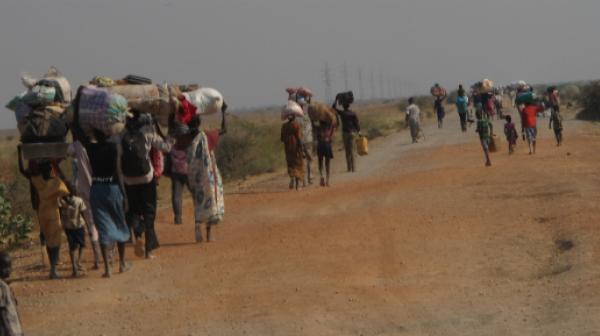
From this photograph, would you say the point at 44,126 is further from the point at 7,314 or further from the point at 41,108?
the point at 7,314

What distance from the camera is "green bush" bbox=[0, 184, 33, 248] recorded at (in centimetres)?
1680

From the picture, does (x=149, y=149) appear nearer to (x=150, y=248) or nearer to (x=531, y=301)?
(x=150, y=248)

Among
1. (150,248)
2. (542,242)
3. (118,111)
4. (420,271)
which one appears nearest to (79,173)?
(118,111)

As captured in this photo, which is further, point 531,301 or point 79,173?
point 79,173

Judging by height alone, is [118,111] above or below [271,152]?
above

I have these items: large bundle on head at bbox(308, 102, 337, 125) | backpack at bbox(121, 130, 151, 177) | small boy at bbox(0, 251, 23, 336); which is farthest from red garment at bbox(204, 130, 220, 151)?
small boy at bbox(0, 251, 23, 336)

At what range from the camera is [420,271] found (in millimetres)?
11406

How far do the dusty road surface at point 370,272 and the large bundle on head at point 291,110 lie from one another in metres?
1.87

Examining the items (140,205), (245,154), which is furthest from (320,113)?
→ (245,154)

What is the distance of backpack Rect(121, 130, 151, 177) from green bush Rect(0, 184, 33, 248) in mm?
4878

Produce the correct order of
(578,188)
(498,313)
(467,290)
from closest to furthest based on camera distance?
(498,313) < (467,290) < (578,188)

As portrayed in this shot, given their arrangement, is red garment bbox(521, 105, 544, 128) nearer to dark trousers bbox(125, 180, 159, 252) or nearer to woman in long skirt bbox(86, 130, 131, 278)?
dark trousers bbox(125, 180, 159, 252)

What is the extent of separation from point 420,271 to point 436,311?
1.98m

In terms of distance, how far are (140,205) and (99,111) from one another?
183cm
